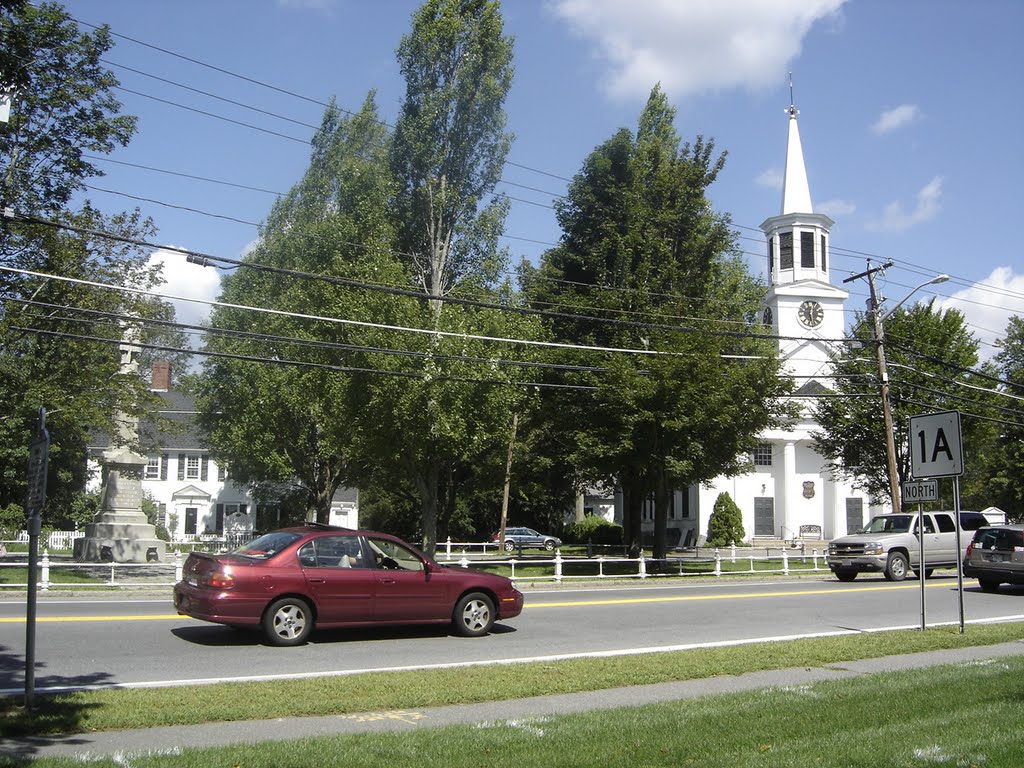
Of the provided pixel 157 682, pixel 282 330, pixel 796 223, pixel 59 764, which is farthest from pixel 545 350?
pixel 796 223

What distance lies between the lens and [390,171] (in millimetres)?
35125

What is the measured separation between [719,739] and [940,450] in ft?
30.5

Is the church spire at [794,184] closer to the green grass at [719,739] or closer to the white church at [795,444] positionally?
the white church at [795,444]

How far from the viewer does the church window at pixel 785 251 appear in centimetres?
6231

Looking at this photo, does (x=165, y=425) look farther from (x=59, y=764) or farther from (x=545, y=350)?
(x=59, y=764)

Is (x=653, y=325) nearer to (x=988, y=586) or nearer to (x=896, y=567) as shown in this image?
(x=896, y=567)

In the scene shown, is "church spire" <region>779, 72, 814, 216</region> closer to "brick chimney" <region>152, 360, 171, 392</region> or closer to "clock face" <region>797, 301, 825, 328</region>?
"clock face" <region>797, 301, 825, 328</region>

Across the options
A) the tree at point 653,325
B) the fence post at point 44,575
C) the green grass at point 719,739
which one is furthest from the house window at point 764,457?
the green grass at point 719,739

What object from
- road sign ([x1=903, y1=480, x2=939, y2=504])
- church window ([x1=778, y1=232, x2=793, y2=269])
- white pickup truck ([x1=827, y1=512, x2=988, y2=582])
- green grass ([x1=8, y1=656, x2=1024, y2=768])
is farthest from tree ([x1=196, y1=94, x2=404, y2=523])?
church window ([x1=778, y1=232, x2=793, y2=269])

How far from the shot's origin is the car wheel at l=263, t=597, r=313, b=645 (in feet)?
41.0

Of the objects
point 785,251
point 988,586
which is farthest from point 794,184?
point 988,586

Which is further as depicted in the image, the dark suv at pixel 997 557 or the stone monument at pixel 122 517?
the stone monument at pixel 122 517

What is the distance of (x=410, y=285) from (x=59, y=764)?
27.5m

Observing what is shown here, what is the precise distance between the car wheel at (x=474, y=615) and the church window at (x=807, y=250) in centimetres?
5300
